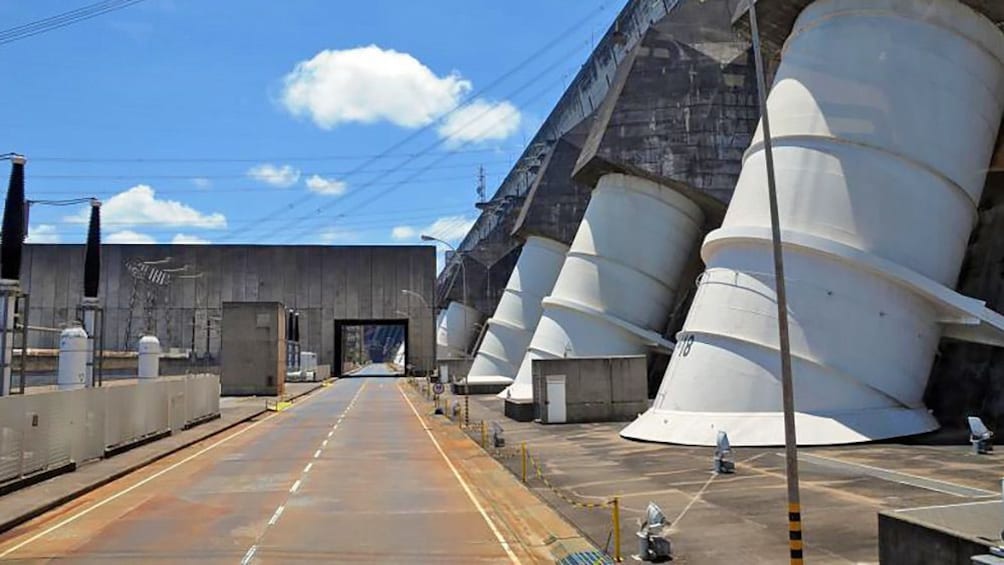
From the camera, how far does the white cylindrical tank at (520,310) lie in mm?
59344

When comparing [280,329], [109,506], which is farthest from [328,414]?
[109,506]

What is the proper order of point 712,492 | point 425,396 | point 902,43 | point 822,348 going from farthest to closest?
point 425,396 < point 902,43 < point 822,348 < point 712,492

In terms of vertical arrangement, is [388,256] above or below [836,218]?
above

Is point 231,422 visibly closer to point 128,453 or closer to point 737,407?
point 128,453

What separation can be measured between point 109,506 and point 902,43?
23.6m

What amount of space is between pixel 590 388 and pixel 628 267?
1136 cm

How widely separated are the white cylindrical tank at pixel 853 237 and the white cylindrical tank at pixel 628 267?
52.7ft

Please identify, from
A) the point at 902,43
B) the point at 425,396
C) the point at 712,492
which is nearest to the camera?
the point at 712,492

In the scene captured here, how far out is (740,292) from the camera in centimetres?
2295

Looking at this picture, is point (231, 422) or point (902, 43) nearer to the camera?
point (902, 43)

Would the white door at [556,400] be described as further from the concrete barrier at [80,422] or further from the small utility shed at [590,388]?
the concrete barrier at [80,422]

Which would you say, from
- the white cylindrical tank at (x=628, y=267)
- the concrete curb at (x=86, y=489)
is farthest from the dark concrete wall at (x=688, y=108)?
the concrete curb at (x=86, y=489)

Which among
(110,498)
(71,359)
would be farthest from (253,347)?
(110,498)

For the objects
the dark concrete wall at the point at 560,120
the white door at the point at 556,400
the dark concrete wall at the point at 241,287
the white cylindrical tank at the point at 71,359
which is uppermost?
the dark concrete wall at the point at 560,120
